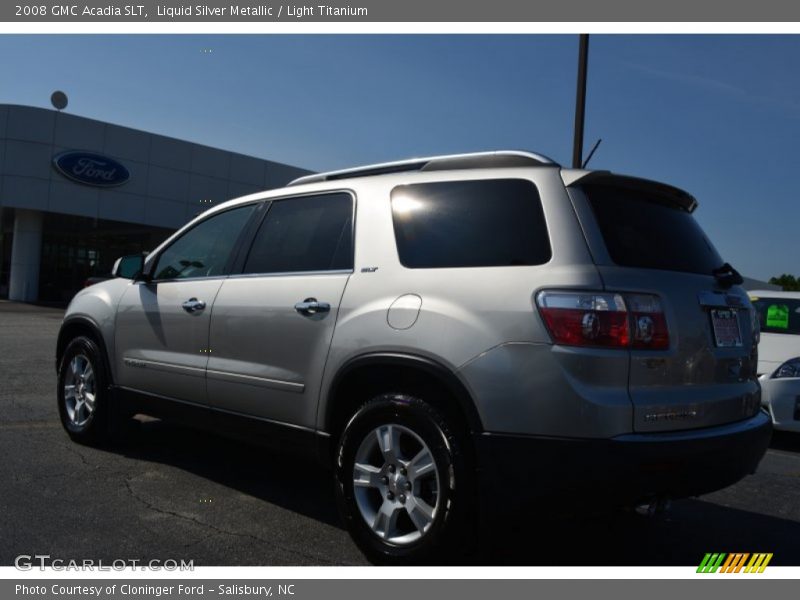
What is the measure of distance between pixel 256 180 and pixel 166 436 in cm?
3022

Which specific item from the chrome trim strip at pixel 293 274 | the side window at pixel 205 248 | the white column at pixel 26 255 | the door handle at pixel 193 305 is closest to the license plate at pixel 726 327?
the chrome trim strip at pixel 293 274

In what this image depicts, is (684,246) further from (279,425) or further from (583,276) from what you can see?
(279,425)

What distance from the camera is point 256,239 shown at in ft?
15.0

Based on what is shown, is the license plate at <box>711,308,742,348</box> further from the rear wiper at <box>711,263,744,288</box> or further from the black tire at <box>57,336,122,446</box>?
the black tire at <box>57,336,122,446</box>

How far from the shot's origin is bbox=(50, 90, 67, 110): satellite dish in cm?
2831

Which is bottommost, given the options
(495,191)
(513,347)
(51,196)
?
(513,347)

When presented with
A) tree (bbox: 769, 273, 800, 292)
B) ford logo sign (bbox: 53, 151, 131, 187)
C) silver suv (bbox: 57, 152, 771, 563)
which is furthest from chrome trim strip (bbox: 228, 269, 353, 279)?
tree (bbox: 769, 273, 800, 292)

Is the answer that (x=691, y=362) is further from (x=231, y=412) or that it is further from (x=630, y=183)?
(x=231, y=412)

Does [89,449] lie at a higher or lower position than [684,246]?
lower

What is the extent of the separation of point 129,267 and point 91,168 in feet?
86.4

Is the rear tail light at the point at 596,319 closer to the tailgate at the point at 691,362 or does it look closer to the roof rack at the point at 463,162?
the tailgate at the point at 691,362

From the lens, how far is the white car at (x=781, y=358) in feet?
22.3

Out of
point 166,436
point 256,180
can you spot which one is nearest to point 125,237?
point 256,180

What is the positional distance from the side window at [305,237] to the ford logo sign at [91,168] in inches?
1068
